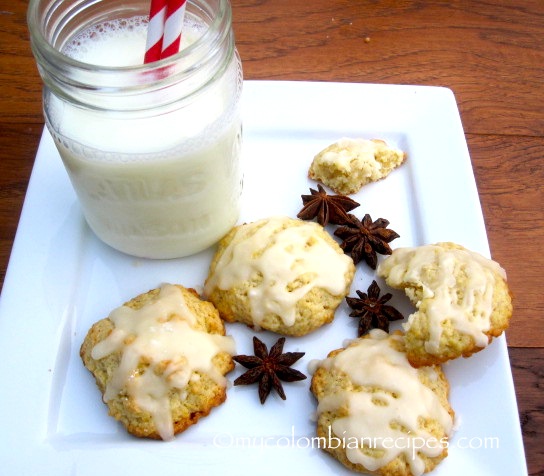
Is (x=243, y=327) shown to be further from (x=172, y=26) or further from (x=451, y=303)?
(x=172, y=26)

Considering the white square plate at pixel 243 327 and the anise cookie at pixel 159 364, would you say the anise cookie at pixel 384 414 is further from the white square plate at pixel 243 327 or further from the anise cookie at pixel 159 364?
the anise cookie at pixel 159 364

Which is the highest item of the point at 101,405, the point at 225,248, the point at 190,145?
the point at 190,145

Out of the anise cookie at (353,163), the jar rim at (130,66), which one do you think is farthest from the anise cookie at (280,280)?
the jar rim at (130,66)

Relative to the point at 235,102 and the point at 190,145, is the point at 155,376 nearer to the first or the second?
the point at 190,145

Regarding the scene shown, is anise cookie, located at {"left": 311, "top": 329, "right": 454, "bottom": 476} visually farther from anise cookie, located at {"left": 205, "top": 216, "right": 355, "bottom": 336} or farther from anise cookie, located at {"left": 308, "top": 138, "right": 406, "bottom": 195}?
anise cookie, located at {"left": 308, "top": 138, "right": 406, "bottom": 195}

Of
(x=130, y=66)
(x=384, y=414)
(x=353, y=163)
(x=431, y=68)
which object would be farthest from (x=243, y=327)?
(x=431, y=68)

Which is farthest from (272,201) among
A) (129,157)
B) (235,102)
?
(129,157)
